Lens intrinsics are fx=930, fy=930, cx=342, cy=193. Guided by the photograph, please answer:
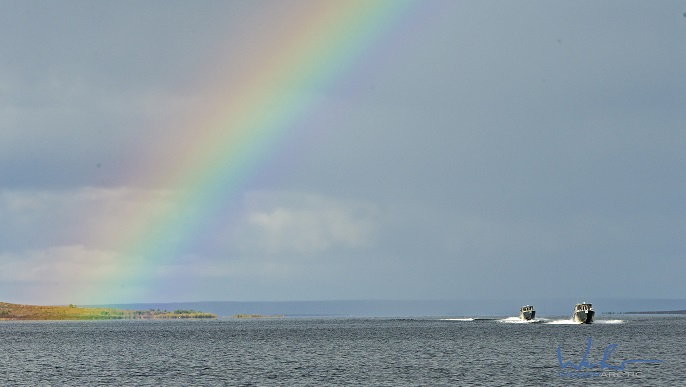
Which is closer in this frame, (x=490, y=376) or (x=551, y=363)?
(x=490, y=376)

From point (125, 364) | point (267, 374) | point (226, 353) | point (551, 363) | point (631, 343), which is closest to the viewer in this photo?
point (267, 374)

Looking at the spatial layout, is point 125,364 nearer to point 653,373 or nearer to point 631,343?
point 653,373

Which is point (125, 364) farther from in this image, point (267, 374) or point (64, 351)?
point (64, 351)

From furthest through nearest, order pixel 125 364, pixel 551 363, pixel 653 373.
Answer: pixel 125 364, pixel 551 363, pixel 653 373

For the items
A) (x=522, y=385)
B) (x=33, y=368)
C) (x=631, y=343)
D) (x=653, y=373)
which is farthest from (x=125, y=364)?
(x=631, y=343)

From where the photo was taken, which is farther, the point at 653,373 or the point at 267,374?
the point at 267,374

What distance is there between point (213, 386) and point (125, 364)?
42371 millimetres

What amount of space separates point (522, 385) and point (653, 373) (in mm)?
19317

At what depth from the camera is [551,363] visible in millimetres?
Result: 125938

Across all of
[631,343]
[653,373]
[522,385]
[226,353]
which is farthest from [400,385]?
[631,343]

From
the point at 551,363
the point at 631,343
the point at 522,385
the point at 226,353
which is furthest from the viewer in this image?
the point at 631,343

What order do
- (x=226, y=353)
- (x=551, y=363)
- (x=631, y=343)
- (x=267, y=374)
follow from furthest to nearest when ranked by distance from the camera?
1. (x=631, y=343)
2. (x=226, y=353)
3. (x=551, y=363)
4. (x=267, y=374)

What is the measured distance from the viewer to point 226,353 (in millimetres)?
165000

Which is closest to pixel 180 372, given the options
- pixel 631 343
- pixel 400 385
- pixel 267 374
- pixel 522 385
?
pixel 267 374
